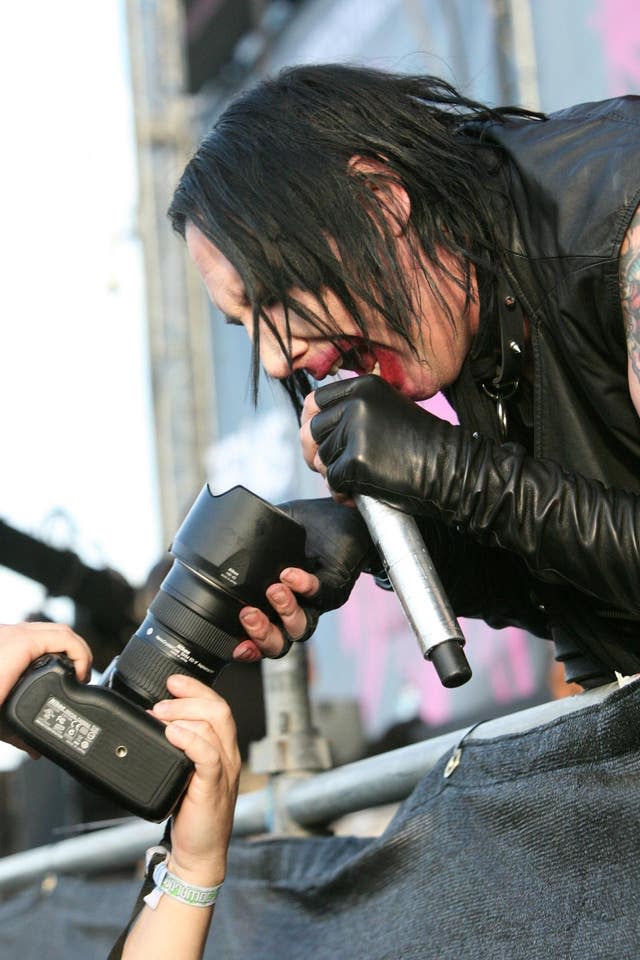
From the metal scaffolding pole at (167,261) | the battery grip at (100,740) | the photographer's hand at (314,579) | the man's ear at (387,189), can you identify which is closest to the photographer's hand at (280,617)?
the photographer's hand at (314,579)

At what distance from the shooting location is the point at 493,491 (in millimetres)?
986

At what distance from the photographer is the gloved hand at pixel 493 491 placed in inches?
37.9

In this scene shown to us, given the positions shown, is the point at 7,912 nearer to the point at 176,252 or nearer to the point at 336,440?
the point at 336,440

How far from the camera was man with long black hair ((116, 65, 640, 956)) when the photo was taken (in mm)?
992

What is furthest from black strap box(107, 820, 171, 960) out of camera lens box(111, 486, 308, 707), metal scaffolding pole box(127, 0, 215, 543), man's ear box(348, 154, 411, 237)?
metal scaffolding pole box(127, 0, 215, 543)

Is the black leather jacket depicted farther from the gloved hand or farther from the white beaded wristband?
the white beaded wristband

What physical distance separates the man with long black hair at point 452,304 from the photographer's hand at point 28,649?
0.56ft

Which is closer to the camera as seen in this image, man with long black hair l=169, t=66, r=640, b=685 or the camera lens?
man with long black hair l=169, t=66, r=640, b=685

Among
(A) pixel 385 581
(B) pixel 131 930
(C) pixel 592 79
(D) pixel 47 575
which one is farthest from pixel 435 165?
(D) pixel 47 575

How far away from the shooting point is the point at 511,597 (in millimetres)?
1341

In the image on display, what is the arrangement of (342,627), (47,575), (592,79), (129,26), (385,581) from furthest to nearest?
(129,26)
(342,627)
(47,575)
(592,79)
(385,581)

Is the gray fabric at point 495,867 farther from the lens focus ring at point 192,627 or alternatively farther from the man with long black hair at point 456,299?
the lens focus ring at point 192,627

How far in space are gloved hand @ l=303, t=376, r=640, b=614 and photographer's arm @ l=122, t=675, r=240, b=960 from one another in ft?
0.87

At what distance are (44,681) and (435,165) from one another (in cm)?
62
